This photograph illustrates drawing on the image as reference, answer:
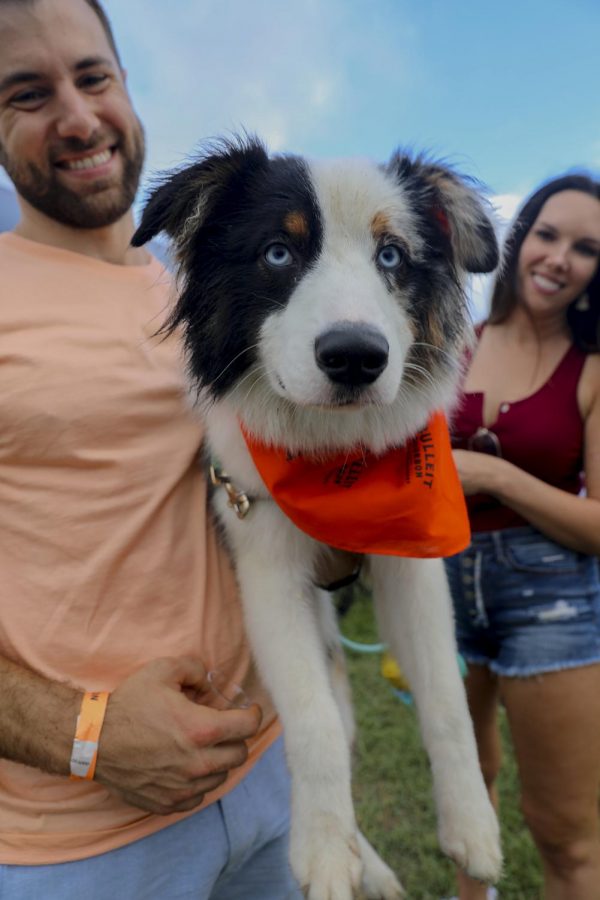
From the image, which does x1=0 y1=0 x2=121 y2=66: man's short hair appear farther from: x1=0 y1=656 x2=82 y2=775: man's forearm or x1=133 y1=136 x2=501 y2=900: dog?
x1=0 y1=656 x2=82 y2=775: man's forearm

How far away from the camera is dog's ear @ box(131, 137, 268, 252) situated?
1.75 meters

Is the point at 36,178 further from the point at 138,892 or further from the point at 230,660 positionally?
the point at 138,892

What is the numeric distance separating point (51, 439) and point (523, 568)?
6.46 ft

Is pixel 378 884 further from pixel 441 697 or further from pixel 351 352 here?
pixel 351 352

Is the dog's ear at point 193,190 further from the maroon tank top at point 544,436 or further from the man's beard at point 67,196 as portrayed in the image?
the maroon tank top at point 544,436

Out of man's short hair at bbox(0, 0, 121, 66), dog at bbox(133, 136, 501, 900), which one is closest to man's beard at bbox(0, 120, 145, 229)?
dog at bbox(133, 136, 501, 900)

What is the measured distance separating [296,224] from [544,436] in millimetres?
1547

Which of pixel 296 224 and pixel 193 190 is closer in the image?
pixel 296 224

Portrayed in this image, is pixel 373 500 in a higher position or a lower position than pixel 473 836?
higher

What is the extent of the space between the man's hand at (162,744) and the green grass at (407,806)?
182 centimetres

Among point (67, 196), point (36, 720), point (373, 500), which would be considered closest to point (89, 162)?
point (67, 196)

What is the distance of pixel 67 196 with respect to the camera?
1.90 metres

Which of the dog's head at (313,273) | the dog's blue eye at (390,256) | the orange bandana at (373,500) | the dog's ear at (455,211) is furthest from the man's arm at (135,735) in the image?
the dog's ear at (455,211)

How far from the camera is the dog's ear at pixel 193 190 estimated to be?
5.73 feet
